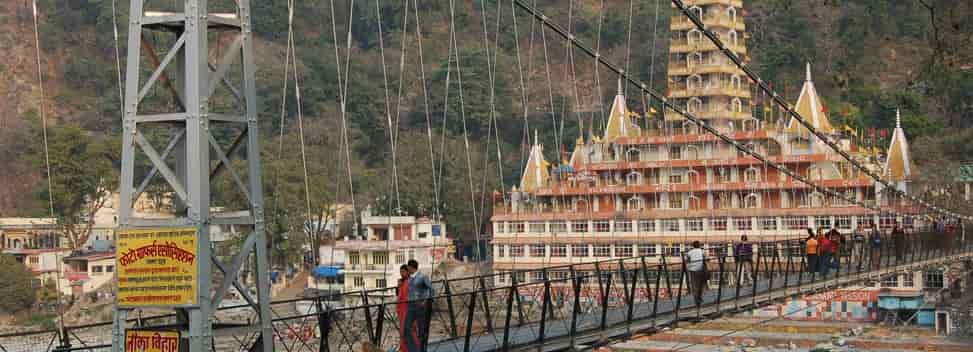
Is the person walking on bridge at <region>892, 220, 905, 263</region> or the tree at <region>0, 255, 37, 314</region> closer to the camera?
the person walking on bridge at <region>892, 220, 905, 263</region>

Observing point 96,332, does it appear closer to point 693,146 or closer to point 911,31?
point 693,146

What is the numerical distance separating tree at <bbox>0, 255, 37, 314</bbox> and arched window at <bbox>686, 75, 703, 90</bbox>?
23961 millimetres

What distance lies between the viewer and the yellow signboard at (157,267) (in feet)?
30.6

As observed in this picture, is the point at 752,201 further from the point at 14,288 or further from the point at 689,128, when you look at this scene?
the point at 14,288

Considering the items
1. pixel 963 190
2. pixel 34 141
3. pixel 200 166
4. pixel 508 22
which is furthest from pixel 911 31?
pixel 200 166

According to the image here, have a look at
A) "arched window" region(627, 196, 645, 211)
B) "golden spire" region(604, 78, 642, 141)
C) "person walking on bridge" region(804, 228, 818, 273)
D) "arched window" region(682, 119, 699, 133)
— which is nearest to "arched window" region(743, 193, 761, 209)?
"arched window" region(627, 196, 645, 211)

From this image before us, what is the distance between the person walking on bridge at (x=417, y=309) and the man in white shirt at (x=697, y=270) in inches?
235

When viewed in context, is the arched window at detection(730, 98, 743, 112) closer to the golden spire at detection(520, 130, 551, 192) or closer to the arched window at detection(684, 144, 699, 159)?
the arched window at detection(684, 144, 699, 159)

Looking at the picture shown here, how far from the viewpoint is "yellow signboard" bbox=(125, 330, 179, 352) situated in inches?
372

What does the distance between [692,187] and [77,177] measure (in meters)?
22.7

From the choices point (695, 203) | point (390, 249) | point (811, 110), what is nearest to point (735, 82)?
point (811, 110)

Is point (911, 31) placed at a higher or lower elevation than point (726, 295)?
higher

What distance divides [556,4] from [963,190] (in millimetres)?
44429

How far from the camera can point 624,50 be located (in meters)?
77.6
